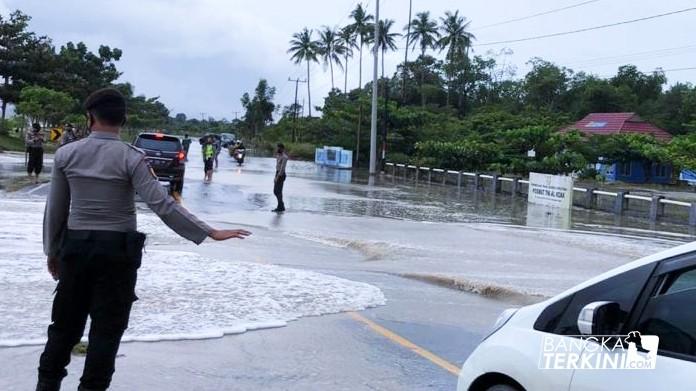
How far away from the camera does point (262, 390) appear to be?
5.41 metres

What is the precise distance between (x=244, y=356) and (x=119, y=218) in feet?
7.71

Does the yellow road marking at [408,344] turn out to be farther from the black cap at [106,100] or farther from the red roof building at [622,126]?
the red roof building at [622,126]

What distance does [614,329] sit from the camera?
346cm

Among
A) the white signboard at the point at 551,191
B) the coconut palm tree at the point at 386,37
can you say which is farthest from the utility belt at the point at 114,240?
the coconut palm tree at the point at 386,37

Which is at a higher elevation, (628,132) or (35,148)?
(628,132)

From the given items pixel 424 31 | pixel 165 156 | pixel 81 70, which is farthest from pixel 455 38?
pixel 165 156

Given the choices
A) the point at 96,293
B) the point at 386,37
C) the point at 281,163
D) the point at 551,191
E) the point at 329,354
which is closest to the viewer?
the point at 96,293

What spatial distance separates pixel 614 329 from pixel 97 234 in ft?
8.90

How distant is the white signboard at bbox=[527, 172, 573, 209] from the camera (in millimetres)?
28422

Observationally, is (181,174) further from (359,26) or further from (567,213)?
(359,26)

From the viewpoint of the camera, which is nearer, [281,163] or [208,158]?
[281,163]

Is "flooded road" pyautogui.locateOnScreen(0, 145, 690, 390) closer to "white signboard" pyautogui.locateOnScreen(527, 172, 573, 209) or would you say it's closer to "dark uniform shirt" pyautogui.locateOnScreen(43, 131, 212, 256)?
"dark uniform shirt" pyautogui.locateOnScreen(43, 131, 212, 256)

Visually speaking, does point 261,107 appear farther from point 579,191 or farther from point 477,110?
point 579,191

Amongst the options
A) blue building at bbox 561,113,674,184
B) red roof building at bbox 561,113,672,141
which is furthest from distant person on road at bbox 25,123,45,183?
red roof building at bbox 561,113,672,141
